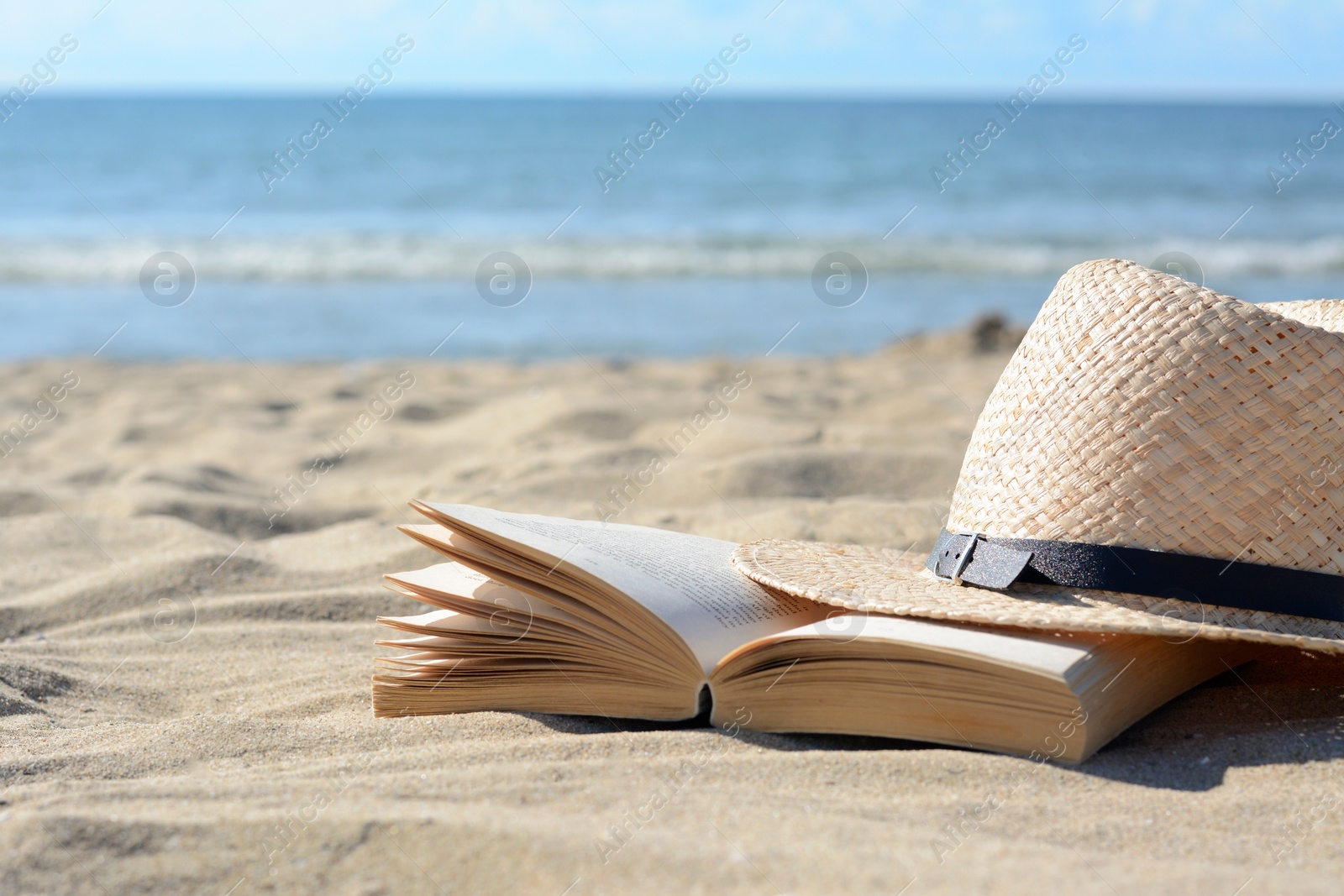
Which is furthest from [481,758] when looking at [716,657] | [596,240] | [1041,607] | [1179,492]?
[596,240]

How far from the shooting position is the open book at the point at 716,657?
1.61 meters

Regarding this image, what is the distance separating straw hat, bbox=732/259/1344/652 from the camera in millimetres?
1672

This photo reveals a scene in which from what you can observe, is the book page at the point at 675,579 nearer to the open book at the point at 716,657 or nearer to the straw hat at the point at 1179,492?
the open book at the point at 716,657

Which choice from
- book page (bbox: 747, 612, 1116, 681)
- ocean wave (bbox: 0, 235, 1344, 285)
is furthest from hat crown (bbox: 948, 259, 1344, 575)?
ocean wave (bbox: 0, 235, 1344, 285)

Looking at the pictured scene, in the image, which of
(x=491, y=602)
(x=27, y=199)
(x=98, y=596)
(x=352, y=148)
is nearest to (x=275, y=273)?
(x=27, y=199)

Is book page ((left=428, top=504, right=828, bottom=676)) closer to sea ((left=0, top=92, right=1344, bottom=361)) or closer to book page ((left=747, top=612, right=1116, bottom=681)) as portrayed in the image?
book page ((left=747, top=612, right=1116, bottom=681))

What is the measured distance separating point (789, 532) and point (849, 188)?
18074 mm

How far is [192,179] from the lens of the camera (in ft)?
68.2

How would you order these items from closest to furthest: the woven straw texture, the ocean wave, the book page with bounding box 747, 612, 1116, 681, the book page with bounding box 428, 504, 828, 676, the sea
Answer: the book page with bounding box 747, 612, 1116, 681, the book page with bounding box 428, 504, 828, 676, the woven straw texture, the sea, the ocean wave

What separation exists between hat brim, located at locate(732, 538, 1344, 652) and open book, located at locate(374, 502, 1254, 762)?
3cm

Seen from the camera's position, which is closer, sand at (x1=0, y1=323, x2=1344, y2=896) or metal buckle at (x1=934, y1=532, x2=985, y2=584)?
sand at (x1=0, y1=323, x2=1344, y2=896)

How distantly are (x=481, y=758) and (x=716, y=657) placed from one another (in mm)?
410

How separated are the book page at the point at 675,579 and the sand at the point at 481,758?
0.18 m

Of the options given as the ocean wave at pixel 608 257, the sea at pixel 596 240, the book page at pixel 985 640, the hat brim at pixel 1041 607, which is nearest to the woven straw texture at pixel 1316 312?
the hat brim at pixel 1041 607
